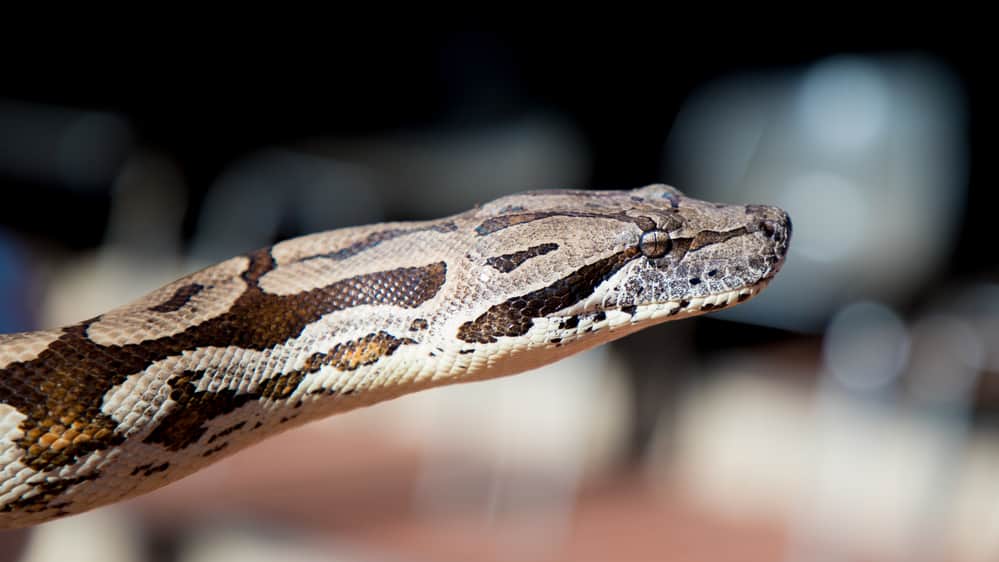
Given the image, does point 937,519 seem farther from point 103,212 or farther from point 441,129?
point 103,212

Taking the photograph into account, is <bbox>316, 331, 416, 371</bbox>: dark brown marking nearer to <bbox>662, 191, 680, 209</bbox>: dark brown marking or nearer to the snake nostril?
<bbox>662, 191, 680, 209</bbox>: dark brown marking

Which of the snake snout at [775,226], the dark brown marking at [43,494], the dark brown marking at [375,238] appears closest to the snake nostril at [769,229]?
the snake snout at [775,226]

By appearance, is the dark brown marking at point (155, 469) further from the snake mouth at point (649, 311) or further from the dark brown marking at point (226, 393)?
the snake mouth at point (649, 311)

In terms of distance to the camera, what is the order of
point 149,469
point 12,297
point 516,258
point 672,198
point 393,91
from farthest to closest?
1. point 393,91
2. point 12,297
3. point 672,198
4. point 516,258
5. point 149,469

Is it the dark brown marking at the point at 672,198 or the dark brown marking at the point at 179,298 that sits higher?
the dark brown marking at the point at 672,198

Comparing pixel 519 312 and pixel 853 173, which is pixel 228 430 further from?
pixel 853 173

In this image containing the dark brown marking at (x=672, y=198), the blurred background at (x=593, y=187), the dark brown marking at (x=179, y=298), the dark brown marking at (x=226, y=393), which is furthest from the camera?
the blurred background at (x=593, y=187)

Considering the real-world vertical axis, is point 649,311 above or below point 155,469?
above

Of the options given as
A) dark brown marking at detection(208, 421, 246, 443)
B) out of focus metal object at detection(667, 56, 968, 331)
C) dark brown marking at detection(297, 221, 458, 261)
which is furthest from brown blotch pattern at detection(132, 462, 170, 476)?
out of focus metal object at detection(667, 56, 968, 331)

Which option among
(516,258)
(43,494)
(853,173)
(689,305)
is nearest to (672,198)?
(689,305)
